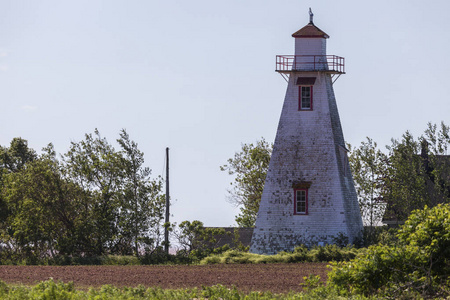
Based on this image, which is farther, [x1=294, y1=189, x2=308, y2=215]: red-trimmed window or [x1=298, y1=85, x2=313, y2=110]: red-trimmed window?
[x1=298, y1=85, x2=313, y2=110]: red-trimmed window

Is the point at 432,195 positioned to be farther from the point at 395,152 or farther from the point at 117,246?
the point at 117,246

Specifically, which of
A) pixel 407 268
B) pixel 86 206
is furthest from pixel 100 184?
pixel 407 268

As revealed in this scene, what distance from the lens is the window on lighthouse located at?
4322 centimetres

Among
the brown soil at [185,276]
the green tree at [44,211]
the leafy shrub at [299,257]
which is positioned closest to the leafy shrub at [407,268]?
the brown soil at [185,276]

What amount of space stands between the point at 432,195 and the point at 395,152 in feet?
10.2

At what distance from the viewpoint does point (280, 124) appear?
4322 centimetres

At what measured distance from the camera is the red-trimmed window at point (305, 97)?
43.2 metres

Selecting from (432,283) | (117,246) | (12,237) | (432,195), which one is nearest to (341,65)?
(432,195)

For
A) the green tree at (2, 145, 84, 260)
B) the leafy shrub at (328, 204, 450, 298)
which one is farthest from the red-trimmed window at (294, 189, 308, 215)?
the leafy shrub at (328, 204, 450, 298)

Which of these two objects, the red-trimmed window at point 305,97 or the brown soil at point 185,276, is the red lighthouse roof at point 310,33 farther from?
the brown soil at point 185,276

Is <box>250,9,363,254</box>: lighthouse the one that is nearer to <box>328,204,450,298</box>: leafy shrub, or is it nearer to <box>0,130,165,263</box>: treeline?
<box>0,130,165,263</box>: treeline

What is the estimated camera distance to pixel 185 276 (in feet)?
98.6

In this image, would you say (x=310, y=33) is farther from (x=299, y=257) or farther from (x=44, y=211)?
(x=44, y=211)

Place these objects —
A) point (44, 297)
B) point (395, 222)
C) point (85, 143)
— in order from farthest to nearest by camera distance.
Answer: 1. point (395, 222)
2. point (85, 143)
3. point (44, 297)
